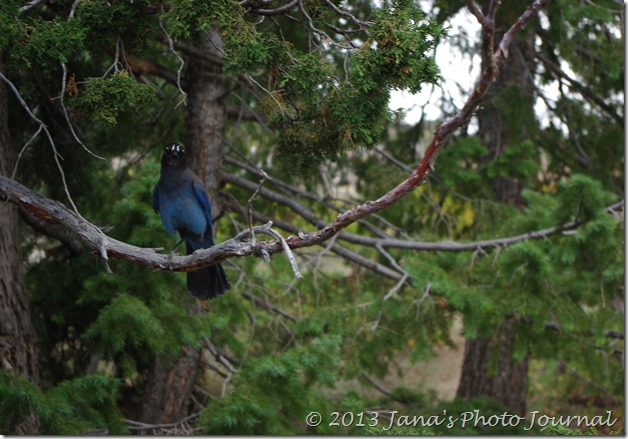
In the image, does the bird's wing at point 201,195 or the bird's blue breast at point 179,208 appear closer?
the bird's blue breast at point 179,208

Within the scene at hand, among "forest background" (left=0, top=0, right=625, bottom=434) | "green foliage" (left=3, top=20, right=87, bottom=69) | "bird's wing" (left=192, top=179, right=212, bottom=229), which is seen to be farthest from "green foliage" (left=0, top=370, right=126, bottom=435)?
"green foliage" (left=3, top=20, right=87, bottom=69)

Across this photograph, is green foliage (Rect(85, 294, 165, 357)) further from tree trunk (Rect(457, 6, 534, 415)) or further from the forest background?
tree trunk (Rect(457, 6, 534, 415))

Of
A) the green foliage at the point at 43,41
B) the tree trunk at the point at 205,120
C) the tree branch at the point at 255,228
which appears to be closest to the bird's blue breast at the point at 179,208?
the tree trunk at the point at 205,120

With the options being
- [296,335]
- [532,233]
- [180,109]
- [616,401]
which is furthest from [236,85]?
[616,401]

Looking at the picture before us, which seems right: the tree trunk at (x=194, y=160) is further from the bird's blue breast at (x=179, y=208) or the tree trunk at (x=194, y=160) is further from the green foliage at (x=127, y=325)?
the green foliage at (x=127, y=325)

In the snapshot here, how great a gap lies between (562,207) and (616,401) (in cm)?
670

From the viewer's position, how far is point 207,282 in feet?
19.9

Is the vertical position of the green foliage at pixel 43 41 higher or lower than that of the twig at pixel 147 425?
higher

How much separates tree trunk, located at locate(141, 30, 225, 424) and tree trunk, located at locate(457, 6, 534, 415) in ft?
10.8

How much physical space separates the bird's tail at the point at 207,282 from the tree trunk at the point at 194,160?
143cm

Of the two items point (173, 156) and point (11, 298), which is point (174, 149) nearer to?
point (173, 156)

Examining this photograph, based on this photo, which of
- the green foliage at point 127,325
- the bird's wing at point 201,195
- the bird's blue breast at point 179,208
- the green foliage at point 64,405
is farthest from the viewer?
the bird's wing at point 201,195

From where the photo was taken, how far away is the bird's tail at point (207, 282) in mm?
6059

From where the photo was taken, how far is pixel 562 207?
6820mm
